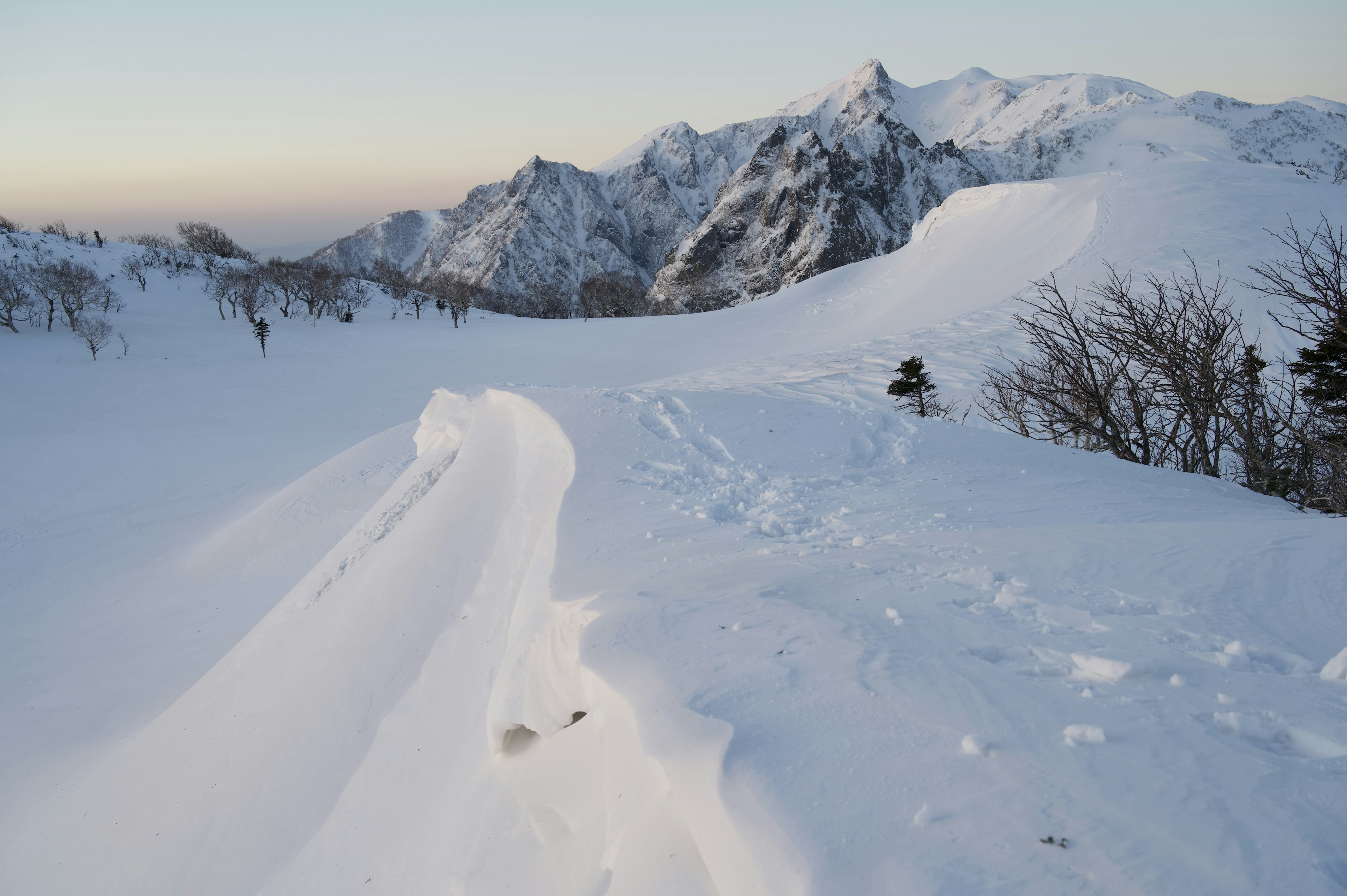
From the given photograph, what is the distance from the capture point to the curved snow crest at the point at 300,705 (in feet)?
13.5

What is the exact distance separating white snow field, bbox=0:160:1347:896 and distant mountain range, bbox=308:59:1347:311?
99.8 m

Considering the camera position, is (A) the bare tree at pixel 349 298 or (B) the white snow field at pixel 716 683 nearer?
(B) the white snow field at pixel 716 683

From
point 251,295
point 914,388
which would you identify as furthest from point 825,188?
point 914,388

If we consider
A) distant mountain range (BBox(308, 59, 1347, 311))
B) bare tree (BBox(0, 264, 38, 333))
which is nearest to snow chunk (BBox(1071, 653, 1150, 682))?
bare tree (BBox(0, 264, 38, 333))

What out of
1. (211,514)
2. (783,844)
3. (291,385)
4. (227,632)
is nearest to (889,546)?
(783,844)

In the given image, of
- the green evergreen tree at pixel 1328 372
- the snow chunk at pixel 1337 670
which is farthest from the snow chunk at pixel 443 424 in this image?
the green evergreen tree at pixel 1328 372

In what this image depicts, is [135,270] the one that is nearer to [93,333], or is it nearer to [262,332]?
[93,333]

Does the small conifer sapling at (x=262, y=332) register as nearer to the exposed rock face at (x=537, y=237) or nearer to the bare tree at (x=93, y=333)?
the bare tree at (x=93, y=333)

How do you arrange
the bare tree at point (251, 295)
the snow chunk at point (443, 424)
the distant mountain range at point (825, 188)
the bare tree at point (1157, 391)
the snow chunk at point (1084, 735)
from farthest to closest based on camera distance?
the distant mountain range at point (825, 188) < the bare tree at point (251, 295) < the snow chunk at point (443, 424) < the bare tree at point (1157, 391) < the snow chunk at point (1084, 735)

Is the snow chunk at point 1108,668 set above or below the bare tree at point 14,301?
below

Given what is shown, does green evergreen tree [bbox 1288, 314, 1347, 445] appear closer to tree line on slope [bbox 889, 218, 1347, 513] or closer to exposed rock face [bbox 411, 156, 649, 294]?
tree line on slope [bbox 889, 218, 1347, 513]

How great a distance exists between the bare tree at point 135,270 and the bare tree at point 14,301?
832 cm

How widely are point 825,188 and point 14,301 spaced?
11925cm

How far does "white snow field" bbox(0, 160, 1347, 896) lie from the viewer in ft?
6.08
